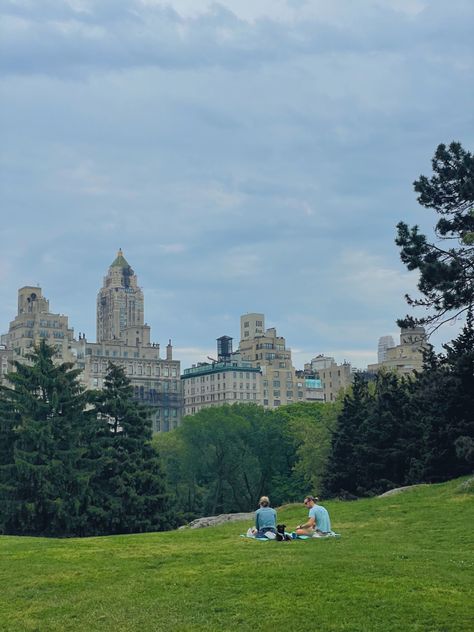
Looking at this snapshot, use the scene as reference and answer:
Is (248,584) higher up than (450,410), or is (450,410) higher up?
(450,410)

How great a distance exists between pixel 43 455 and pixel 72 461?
2.02 m

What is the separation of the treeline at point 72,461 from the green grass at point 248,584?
30158 mm

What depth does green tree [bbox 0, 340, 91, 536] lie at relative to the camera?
5553 centimetres

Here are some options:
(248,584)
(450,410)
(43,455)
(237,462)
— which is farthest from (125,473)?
(248,584)

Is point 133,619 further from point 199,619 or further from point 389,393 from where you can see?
point 389,393

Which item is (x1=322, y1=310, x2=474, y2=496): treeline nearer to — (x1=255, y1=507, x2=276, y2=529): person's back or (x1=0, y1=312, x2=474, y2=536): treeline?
(x1=0, y1=312, x2=474, y2=536): treeline

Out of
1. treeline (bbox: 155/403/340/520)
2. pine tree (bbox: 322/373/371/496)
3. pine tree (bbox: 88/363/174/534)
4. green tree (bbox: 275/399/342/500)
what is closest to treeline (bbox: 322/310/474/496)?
pine tree (bbox: 322/373/371/496)

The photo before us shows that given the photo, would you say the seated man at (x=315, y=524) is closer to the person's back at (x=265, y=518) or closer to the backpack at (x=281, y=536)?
the backpack at (x=281, y=536)

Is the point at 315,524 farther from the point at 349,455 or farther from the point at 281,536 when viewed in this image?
the point at 349,455

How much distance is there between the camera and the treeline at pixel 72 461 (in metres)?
55.9

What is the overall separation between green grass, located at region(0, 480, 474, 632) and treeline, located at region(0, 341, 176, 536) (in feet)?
98.9

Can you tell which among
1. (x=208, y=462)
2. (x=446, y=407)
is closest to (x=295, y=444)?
(x=208, y=462)

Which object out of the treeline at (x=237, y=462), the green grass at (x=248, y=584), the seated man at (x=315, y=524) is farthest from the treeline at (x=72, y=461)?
the seated man at (x=315, y=524)

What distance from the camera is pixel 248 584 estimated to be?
61.5 feet
